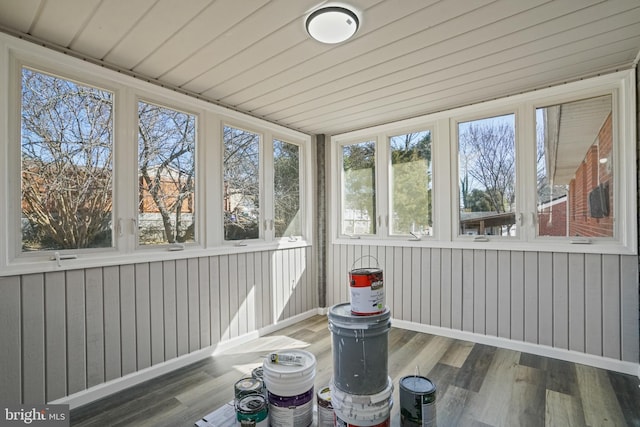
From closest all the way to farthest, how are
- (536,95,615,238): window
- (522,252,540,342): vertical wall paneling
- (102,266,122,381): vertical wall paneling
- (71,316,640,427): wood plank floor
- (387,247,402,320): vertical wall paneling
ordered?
(71,316,640,427): wood plank floor
(102,266,122,381): vertical wall paneling
(536,95,615,238): window
(522,252,540,342): vertical wall paneling
(387,247,402,320): vertical wall paneling

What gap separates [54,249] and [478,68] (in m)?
3.38

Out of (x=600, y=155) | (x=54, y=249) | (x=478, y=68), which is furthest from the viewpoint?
(x=600, y=155)

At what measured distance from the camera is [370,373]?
67.0 inches

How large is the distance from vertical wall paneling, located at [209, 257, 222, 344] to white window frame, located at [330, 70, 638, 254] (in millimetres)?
1772

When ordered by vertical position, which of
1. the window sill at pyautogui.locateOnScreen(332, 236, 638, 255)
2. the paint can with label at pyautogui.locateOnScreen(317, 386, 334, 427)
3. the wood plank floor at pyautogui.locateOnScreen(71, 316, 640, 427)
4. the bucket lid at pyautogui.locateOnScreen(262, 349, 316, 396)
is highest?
the window sill at pyautogui.locateOnScreen(332, 236, 638, 255)

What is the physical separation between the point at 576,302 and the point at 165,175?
3775 millimetres

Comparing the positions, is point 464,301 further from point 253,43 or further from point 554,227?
point 253,43

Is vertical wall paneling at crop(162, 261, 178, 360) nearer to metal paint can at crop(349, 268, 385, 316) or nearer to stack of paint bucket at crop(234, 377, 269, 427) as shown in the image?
stack of paint bucket at crop(234, 377, 269, 427)

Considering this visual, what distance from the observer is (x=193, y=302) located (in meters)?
2.99

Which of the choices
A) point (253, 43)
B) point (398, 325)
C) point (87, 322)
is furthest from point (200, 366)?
point (253, 43)

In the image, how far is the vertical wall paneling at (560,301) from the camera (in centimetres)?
292

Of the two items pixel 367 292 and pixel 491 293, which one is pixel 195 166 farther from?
pixel 491 293

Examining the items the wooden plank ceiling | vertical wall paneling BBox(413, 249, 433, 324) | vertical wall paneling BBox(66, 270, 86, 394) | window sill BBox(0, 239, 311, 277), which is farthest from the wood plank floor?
the wooden plank ceiling

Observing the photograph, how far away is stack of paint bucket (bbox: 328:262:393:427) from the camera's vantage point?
1633mm
